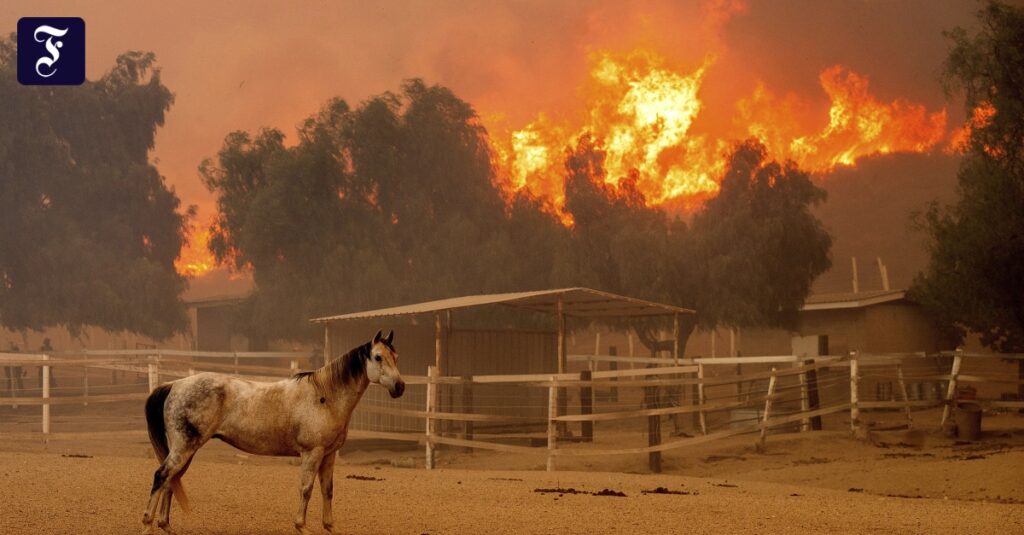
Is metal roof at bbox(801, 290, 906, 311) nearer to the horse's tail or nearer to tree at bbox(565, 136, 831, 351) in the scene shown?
tree at bbox(565, 136, 831, 351)

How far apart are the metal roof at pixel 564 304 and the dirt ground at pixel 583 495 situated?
10.3 feet

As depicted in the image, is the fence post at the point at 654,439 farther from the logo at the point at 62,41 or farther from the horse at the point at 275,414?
the logo at the point at 62,41

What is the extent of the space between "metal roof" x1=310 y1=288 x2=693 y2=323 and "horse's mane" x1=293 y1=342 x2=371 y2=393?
10.1m

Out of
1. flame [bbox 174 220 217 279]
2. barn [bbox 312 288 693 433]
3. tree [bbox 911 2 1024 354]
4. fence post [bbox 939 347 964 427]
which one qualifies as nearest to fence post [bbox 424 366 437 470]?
barn [bbox 312 288 693 433]

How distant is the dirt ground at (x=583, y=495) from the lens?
9.32 meters

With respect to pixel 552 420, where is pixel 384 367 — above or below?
above

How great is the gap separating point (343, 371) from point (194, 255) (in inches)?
2621

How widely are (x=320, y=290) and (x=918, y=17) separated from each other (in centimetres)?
8872

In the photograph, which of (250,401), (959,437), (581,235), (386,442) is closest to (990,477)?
(959,437)

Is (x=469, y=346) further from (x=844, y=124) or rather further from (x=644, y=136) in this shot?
(x=844, y=124)

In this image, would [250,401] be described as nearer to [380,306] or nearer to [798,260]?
[798,260]

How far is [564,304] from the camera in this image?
2227cm

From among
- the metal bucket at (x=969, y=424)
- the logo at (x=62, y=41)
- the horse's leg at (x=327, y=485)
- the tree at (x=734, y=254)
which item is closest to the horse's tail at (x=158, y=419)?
the horse's leg at (x=327, y=485)

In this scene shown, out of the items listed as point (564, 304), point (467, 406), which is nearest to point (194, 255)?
point (564, 304)
